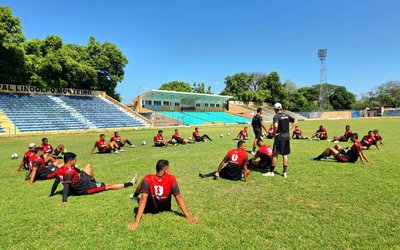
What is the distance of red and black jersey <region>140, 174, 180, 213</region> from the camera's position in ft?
17.6

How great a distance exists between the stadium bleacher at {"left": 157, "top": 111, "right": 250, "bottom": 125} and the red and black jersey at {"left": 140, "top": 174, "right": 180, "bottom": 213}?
1893 inches

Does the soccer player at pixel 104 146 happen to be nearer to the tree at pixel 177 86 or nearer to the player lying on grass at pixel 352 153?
the player lying on grass at pixel 352 153

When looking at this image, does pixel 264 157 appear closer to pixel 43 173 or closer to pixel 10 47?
pixel 43 173

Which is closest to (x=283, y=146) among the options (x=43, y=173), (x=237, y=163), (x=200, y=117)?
(x=237, y=163)

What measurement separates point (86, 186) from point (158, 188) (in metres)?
2.69

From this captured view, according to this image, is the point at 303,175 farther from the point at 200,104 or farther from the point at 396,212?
the point at 200,104

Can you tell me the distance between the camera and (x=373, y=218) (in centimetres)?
518

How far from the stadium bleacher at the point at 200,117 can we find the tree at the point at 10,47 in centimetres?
2600

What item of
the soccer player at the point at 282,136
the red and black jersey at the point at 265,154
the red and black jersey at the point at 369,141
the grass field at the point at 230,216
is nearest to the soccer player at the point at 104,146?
the grass field at the point at 230,216

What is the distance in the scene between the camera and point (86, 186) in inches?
279

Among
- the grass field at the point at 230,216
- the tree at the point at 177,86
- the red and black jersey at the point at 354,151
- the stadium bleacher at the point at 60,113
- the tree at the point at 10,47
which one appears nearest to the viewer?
the grass field at the point at 230,216

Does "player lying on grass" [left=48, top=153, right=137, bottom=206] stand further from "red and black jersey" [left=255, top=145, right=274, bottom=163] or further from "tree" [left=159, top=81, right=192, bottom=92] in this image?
"tree" [left=159, top=81, right=192, bottom=92]

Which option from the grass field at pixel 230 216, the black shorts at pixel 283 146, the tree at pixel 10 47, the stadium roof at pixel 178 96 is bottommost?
the grass field at pixel 230 216

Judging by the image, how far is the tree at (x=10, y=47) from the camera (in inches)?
1292
